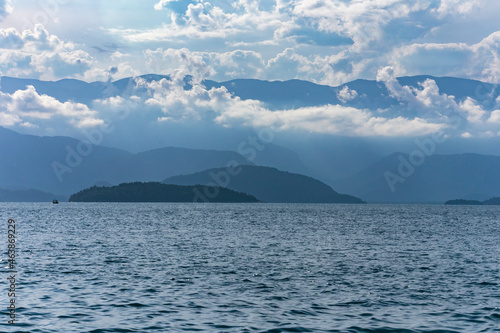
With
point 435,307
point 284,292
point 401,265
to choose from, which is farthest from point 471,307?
point 401,265

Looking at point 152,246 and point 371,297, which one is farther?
point 152,246

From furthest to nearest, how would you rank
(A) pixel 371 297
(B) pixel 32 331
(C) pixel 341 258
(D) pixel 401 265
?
(C) pixel 341 258 → (D) pixel 401 265 → (A) pixel 371 297 → (B) pixel 32 331

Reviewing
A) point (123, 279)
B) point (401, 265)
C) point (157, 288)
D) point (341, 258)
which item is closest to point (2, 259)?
point (123, 279)

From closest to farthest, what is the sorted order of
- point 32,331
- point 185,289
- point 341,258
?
point 32,331
point 185,289
point 341,258

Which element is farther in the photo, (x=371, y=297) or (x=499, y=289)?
(x=499, y=289)

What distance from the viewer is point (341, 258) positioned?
68500 mm

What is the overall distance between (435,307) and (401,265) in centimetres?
2362

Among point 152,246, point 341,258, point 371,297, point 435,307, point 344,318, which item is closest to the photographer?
point 344,318

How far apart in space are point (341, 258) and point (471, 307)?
30.4m

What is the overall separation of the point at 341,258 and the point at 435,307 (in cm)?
3032

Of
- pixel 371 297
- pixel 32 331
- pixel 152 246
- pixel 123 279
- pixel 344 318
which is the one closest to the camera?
pixel 32 331

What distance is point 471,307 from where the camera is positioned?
3847 centimetres

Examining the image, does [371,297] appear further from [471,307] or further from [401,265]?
[401,265]

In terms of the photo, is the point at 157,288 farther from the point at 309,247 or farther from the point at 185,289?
the point at 309,247
